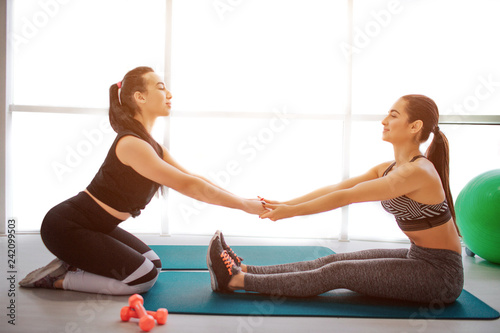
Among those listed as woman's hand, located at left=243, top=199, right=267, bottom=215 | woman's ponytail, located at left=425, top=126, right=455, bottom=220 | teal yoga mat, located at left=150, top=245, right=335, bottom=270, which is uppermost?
woman's ponytail, located at left=425, top=126, right=455, bottom=220

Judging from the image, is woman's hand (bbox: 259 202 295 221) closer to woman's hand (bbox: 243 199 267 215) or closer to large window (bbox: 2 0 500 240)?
woman's hand (bbox: 243 199 267 215)

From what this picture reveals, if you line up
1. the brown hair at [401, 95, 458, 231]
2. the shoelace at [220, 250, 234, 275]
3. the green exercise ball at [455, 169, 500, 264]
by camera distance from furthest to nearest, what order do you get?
the green exercise ball at [455, 169, 500, 264] < the shoelace at [220, 250, 234, 275] < the brown hair at [401, 95, 458, 231]

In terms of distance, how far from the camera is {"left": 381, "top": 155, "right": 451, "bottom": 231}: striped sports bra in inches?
64.3

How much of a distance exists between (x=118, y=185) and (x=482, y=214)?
2.53 m

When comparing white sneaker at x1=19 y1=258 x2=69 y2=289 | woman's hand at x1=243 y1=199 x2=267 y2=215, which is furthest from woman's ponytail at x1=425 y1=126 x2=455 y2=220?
white sneaker at x1=19 y1=258 x2=69 y2=289

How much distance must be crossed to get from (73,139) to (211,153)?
1.41 meters

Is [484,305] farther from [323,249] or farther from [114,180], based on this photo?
[114,180]

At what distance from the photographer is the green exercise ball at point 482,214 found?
260cm

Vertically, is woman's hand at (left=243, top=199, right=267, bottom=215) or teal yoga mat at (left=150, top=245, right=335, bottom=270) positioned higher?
woman's hand at (left=243, top=199, right=267, bottom=215)

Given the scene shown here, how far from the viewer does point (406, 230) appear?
172 centimetres

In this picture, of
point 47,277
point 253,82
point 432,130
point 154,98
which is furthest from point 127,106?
point 253,82

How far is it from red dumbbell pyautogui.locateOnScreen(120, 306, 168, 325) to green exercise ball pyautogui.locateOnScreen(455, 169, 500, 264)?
2375 mm

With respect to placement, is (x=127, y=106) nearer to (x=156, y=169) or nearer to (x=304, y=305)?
(x=156, y=169)

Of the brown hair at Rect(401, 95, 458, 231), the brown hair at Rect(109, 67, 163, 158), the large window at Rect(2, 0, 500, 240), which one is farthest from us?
the large window at Rect(2, 0, 500, 240)
